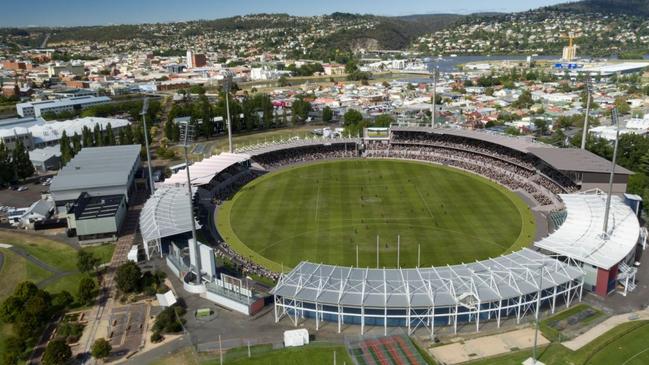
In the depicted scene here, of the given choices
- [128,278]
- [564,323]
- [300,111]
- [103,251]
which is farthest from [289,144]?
[564,323]

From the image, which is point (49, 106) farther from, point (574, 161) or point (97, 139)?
point (574, 161)

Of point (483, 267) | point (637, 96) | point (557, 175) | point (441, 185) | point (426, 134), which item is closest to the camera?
point (483, 267)

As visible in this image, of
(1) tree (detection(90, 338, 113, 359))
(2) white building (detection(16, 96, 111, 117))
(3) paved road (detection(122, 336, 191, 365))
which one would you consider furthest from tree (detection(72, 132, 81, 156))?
(3) paved road (detection(122, 336, 191, 365))

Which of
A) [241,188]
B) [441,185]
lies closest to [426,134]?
[441,185]

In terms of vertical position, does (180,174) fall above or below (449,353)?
above

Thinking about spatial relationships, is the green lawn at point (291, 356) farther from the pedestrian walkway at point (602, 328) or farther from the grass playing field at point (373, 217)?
the pedestrian walkway at point (602, 328)

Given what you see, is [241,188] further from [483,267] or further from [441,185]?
[483,267]

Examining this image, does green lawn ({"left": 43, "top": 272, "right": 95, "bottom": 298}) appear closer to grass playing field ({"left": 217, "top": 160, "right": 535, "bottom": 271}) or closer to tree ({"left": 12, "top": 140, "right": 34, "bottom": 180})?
grass playing field ({"left": 217, "top": 160, "right": 535, "bottom": 271})
